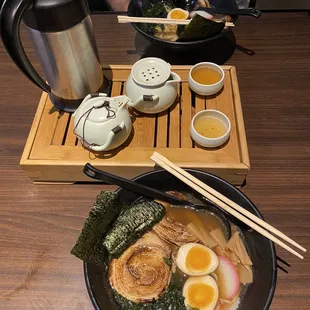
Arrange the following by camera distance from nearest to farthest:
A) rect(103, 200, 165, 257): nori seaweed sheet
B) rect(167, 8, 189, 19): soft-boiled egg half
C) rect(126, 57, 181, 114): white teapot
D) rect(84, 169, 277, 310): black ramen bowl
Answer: rect(84, 169, 277, 310): black ramen bowl
rect(103, 200, 165, 257): nori seaweed sheet
rect(126, 57, 181, 114): white teapot
rect(167, 8, 189, 19): soft-boiled egg half

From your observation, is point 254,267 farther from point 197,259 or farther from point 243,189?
point 243,189

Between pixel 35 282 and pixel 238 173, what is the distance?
2.28 ft

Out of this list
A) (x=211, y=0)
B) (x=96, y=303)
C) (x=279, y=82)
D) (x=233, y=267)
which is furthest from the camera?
(x=211, y=0)

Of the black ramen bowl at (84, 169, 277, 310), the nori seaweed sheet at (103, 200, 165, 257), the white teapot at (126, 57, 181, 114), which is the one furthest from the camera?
the white teapot at (126, 57, 181, 114)

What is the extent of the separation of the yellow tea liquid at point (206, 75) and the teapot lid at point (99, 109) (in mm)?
383

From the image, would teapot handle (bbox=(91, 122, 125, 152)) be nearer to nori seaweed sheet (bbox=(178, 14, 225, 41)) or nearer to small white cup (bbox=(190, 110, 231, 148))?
small white cup (bbox=(190, 110, 231, 148))

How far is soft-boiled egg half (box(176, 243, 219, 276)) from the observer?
95 cm

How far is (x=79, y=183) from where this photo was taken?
3.98 feet

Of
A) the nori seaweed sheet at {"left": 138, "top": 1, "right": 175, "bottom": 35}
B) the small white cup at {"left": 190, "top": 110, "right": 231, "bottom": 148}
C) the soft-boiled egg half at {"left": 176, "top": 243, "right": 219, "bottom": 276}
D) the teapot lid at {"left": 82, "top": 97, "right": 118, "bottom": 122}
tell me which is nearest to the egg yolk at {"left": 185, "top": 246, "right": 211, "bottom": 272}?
the soft-boiled egg half at {"left": 176, "top": 243, "right": 219, "bottom": 276}

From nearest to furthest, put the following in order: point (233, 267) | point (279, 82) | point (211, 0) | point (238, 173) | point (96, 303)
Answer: point (96, 303), point (233, 267), point (238, 173), point (279, 82), point (211, 0)

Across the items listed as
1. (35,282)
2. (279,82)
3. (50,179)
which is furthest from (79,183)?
(279,82)

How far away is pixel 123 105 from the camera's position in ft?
3.76

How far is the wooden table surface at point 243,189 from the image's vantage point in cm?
100

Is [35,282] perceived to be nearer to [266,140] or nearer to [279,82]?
[266,140]
